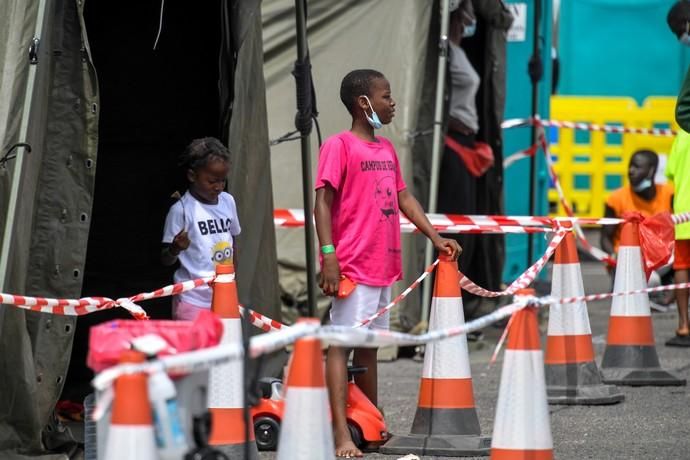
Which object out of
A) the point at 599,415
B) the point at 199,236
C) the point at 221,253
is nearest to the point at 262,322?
the point at 221,253

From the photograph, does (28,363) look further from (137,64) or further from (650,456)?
(650,456)

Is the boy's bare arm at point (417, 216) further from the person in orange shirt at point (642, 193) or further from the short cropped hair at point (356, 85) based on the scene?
the person in orange shirt at point (642, 193)

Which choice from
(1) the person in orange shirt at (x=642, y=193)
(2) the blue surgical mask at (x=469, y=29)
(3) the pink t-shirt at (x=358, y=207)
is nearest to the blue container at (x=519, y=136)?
(1) the person in orange shirt at (x=642, y=193)

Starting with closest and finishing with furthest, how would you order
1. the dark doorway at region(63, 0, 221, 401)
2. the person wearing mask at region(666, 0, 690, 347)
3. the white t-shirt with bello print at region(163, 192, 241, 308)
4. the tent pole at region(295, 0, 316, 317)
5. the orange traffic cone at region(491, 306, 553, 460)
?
the orange traffic cone at region(491, 306, 553, 460) → the white t-shirt with bello print at region(163, 192, 241, 308) → the tent pole at region(295, 0, 316, 317) → the dark doorway at region(63, 0, 221, 401) → the person wearing mask at region(666, 0, 690, 347)

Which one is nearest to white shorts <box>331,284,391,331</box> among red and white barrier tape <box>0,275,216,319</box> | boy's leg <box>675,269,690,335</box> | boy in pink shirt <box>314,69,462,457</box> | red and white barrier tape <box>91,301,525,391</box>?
boy in pink shirt <box>314,69,462,457</box>

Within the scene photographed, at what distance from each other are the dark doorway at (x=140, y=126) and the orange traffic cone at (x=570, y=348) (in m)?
2.01

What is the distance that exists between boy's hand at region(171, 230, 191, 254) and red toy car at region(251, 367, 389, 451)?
0.69 m

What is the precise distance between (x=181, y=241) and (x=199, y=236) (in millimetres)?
206

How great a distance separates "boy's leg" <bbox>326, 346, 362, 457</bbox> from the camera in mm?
6703

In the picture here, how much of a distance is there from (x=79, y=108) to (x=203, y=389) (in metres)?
2.64

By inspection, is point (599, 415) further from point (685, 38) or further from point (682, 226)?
point (685, 38)

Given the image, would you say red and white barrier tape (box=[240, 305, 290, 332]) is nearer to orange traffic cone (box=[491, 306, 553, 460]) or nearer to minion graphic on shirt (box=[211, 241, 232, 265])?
minion graphic on shirt (box=[211, 241, 232, 265])

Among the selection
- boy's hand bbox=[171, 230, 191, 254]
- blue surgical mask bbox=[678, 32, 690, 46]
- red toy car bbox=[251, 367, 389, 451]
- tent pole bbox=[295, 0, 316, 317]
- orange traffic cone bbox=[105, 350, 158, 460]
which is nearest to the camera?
orange traffic cone bbox=[105, 350, 158, 460]

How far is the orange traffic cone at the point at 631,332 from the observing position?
29.5 ft
